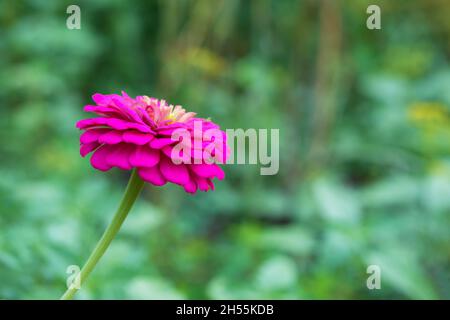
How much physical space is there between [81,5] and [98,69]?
176mm

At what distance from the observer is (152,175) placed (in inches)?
13.5

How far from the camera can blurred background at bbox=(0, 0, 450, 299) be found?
75cm

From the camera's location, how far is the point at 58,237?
2.10 feet

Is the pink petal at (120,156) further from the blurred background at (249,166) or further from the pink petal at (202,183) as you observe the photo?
the blurred background at (249,166)

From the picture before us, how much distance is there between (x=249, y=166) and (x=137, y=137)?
951mm

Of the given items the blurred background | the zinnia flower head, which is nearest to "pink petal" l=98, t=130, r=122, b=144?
the zinnia flower head

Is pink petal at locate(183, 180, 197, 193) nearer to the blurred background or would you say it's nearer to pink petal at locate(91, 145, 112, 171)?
pink petal at locate(91, 145, 112, 171)

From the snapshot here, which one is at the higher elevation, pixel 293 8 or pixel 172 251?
pixel 293 8

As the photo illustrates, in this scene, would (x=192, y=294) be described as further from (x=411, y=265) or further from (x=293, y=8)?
(x=293, y=8)

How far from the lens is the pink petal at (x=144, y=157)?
1.12ft

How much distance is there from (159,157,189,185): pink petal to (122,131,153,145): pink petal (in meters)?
0.02

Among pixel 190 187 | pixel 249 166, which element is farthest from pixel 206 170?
pixel 249 166

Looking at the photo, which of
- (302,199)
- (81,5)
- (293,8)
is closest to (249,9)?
(293,8)
